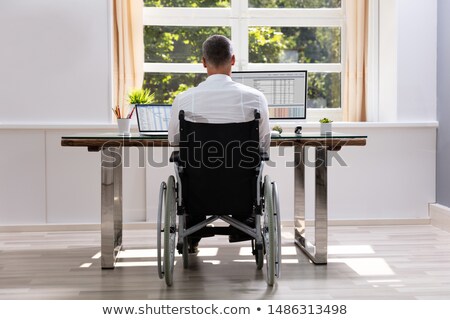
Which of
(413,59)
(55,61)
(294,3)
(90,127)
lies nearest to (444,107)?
(413,59)

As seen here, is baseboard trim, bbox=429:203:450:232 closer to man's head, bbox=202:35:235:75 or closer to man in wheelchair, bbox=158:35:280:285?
man in wheelchair, bbox=158:35:280:285

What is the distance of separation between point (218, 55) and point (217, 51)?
0.03m

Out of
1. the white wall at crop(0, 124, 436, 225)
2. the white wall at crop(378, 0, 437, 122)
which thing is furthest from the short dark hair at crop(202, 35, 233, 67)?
the white wall at crop(378, 0, 437, 122)

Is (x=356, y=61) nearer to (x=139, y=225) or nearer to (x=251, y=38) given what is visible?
(x=251, y=38)

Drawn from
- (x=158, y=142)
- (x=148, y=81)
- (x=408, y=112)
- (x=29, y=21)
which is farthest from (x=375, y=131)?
(x=29, y=21)

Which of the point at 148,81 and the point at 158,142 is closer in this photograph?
the point at 158,142

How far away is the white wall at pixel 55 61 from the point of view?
5.02 metres

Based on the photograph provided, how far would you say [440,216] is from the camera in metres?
5.12

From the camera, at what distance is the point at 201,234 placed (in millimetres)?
3479

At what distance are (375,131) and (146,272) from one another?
7.40 feet

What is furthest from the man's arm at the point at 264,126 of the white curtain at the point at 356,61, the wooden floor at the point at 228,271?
the white curtain at the point at 356,61

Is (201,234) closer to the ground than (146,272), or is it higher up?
higher up
